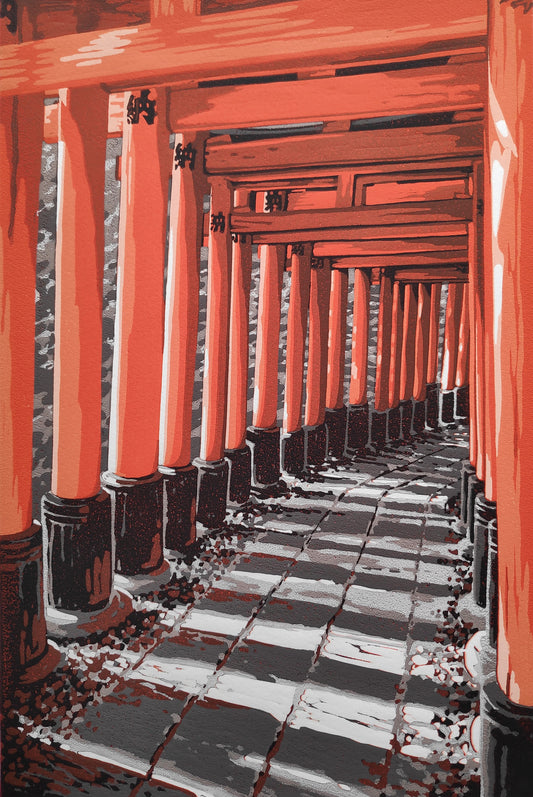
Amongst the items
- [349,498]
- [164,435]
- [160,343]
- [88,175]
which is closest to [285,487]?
[349,498]

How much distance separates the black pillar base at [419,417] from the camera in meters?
16.6

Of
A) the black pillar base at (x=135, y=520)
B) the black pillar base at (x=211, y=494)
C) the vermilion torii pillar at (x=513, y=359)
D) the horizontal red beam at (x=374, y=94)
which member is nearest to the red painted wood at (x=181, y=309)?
the black pillar base at (x=135, y=520)

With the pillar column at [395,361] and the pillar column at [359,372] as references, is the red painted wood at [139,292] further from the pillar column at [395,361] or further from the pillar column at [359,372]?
the pillar column at [395,361]

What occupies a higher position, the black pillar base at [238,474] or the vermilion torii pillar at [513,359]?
the vermilion torii pillar at [513,359]

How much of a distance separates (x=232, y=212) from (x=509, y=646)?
5.85 m

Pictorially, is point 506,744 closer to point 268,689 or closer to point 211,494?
point 268,689

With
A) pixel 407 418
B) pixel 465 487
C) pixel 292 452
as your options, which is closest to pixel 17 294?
pixel 465 487

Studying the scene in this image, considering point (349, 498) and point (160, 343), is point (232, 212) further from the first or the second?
point (349, 498)

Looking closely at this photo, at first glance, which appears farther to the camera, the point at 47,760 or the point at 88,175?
the point at 88,175

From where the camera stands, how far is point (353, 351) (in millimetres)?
12805

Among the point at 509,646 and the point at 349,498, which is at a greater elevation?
the point at 509,646

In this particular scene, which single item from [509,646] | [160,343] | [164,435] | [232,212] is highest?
[232,212]

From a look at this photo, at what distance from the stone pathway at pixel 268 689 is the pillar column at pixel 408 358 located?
9.84 meters

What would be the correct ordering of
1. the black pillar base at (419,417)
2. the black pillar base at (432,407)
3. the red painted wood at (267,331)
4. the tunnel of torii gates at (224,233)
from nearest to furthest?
the tunnel of torii gates at (224,233) → the red painted wood at (267,331) → the black pillar base at (419,417) → the black pillar base at (432,407)
